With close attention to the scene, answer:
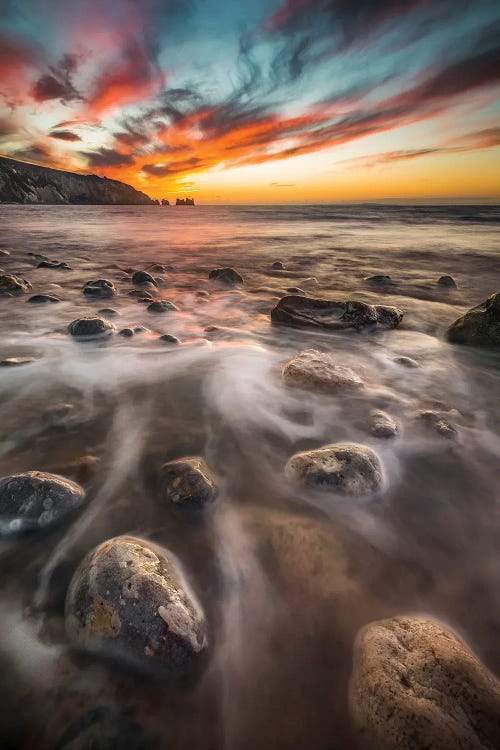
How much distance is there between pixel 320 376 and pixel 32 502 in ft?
8.86

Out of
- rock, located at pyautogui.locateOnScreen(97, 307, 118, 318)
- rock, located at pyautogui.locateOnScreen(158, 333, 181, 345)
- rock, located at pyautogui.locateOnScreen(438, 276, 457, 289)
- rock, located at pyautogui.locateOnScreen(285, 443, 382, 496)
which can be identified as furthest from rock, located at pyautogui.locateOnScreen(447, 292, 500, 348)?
rock, located at pyautogui.locateOnScreen(97, 307, 118, 318)

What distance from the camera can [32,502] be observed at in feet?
6.70

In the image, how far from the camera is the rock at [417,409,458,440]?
297cm

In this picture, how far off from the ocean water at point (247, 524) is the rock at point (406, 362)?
0.35 ft

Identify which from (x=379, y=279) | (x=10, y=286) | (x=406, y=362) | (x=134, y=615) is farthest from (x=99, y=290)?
(x=134, y=615)

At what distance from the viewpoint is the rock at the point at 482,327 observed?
4.86 metres

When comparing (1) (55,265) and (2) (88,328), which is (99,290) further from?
(1) (55,265)

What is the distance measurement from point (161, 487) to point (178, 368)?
204cm

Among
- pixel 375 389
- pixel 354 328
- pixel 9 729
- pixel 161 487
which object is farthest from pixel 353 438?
pixel 354 328

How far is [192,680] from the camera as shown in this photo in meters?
1.44

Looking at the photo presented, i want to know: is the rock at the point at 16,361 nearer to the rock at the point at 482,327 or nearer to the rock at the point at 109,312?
the rock at the point at 109,312

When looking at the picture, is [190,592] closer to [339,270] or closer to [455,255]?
[339,270]

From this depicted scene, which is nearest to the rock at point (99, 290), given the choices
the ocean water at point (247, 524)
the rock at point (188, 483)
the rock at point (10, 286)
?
the rock at point (10, 286)

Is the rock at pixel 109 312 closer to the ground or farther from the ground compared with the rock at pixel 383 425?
farther from the ground
